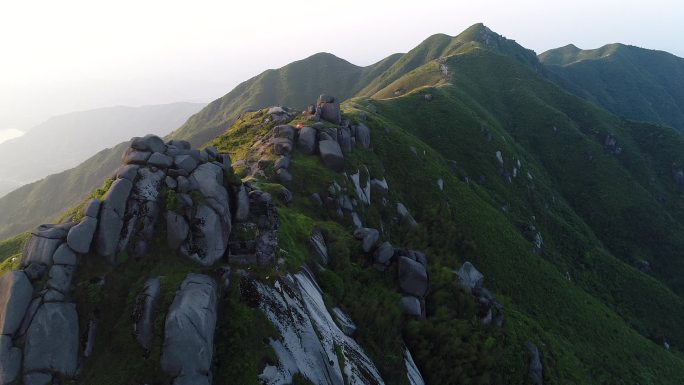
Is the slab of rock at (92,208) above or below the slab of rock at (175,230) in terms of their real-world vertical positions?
above

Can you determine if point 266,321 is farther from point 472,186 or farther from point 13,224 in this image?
point 13,224

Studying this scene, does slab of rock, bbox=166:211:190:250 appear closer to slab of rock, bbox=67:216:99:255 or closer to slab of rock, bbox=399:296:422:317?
slab of rock, bbox=67:216:99:255

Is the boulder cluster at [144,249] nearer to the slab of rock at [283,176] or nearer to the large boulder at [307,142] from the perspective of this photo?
the slab of rock at [283,176]

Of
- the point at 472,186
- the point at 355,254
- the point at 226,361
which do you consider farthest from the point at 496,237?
the point at 226,361

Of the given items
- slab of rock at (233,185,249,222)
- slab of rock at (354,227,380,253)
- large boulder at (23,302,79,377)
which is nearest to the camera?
large boulder at (23,302,79,377)

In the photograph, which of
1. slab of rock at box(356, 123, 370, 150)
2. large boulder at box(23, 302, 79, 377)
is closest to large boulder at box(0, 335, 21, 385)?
large boulder at box(23, 302, 79, 377)

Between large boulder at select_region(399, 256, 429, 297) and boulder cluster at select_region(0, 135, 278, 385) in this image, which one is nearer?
boulder cluster at select_region(0, 135, 278, 385)

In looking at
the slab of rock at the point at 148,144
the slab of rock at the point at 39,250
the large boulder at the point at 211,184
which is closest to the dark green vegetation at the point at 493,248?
the slab of rock at the point at 39,250
